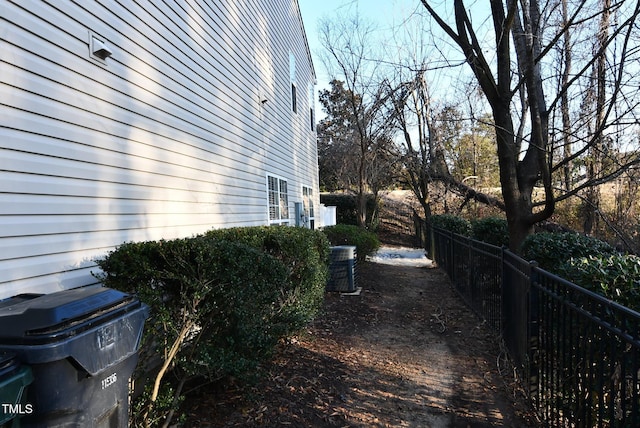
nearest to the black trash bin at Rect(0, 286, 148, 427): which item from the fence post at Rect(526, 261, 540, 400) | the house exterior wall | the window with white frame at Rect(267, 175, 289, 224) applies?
the house exterior wall

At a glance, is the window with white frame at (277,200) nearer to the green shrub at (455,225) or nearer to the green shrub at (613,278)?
the green shrub at (455,225)

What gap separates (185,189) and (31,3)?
2.60 meters

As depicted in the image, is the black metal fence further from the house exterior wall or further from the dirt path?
the house exterior wall

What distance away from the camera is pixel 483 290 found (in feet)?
20.0

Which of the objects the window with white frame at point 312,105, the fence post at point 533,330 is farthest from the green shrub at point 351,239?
the fence post at point 533,330

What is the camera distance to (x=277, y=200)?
32.3 ft

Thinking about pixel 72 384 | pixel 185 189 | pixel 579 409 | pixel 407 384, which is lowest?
pixel 407 384

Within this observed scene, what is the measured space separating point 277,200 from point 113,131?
6.18m

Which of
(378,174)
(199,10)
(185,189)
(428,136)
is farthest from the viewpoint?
(378,174)

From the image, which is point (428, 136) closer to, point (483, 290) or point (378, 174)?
point (378, 174)

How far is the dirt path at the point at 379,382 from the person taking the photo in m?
3.32

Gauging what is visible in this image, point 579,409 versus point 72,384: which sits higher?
point 72,384

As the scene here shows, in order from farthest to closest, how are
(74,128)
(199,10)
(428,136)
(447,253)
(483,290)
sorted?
1. (428,136)
2. (447,253)
3. (483,290)
4. (199,10)
5. (74,128)

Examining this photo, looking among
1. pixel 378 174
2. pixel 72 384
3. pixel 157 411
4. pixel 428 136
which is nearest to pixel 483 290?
pixel 157 411
